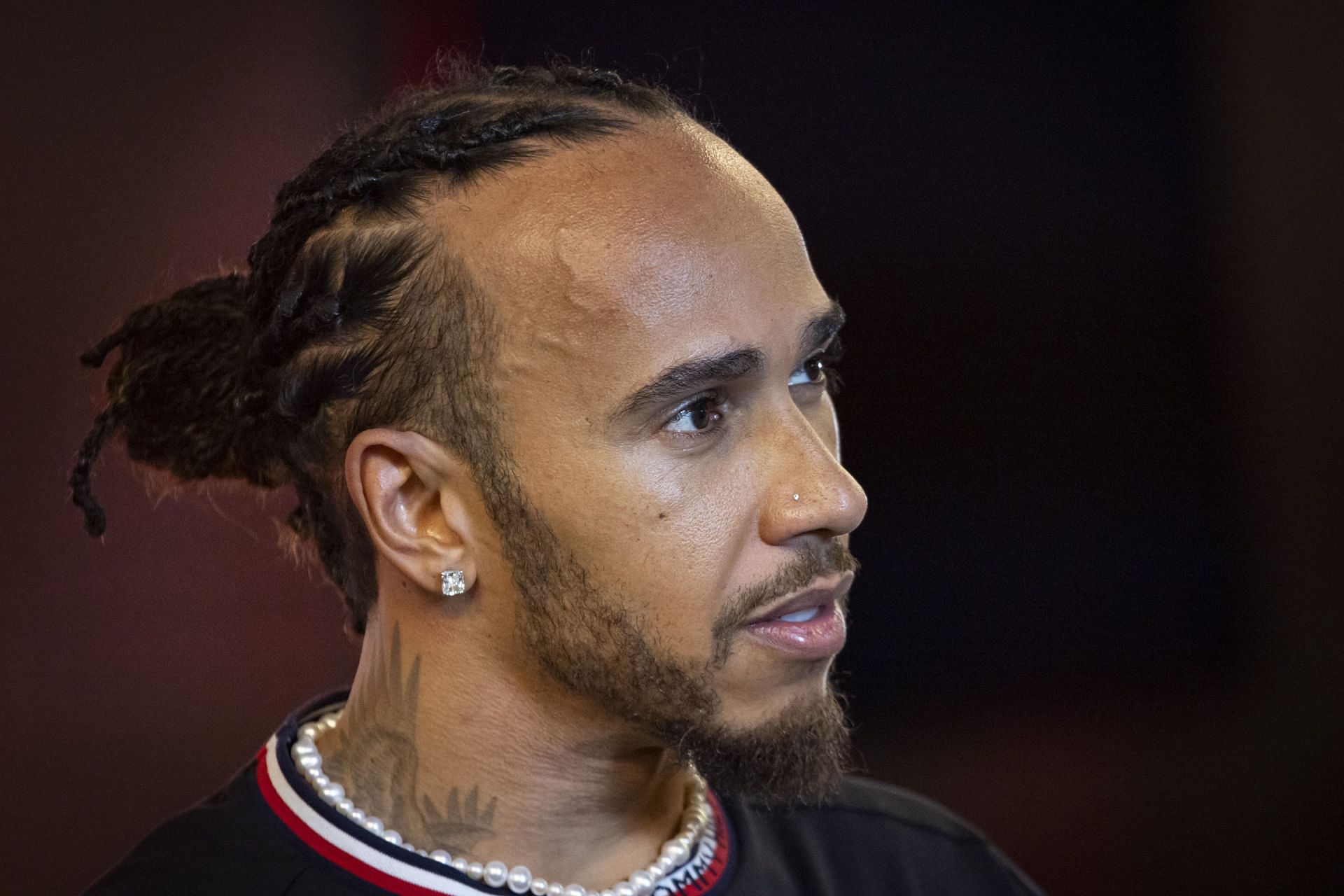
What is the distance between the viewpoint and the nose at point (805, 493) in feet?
4.63

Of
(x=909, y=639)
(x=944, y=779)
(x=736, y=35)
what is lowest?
(x=944, y=779)

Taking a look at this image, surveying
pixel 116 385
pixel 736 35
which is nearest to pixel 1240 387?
pixel 736 35

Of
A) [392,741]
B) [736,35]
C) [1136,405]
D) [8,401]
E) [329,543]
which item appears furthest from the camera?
[1136,405]

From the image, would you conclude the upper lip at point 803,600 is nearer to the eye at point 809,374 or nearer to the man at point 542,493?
the man at point 542,493

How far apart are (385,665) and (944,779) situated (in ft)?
4.93

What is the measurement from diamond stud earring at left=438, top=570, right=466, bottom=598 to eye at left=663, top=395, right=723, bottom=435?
281 millimetres

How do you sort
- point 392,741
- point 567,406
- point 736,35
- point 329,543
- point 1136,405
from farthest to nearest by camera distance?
point 1136,405, point 736,35, point 329,543, point 392,741, point 567,406

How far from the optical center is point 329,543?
1696 millimetres

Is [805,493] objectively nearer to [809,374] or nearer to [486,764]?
[809,374]

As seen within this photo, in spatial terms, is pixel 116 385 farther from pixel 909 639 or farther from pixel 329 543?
pixel 909 639

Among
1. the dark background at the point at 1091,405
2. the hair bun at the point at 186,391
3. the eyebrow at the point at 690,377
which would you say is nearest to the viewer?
the eyebrow at the point at 690,377

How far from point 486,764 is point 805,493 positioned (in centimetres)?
47

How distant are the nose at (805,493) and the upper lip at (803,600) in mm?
54

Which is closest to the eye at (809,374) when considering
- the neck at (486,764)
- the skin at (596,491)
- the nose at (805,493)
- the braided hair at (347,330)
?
the skin at (596,491)
